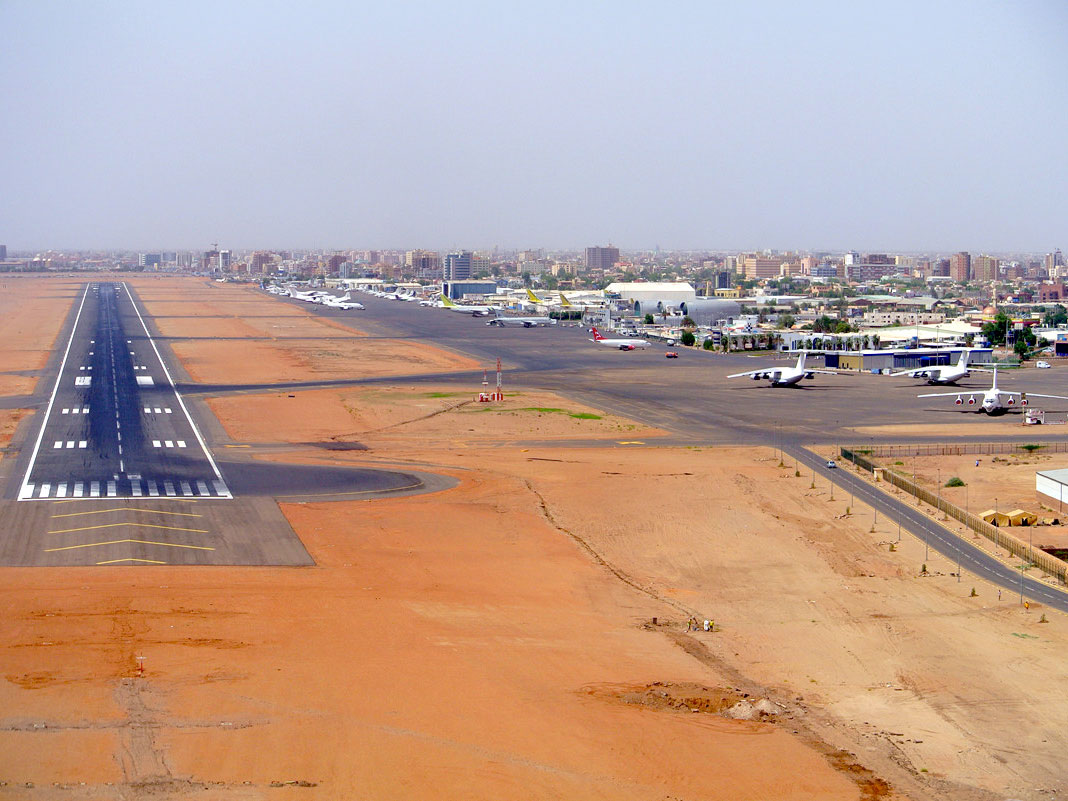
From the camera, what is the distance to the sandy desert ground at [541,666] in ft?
77.8

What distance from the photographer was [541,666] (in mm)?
30359

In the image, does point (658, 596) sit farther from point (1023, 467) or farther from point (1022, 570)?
point (1023, 467)

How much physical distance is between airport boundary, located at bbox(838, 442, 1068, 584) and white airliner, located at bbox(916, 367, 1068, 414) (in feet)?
76.7

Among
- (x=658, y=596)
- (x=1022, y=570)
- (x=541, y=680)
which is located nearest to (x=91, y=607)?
(x=541, y=680)

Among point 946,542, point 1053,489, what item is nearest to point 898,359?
point 1053,489

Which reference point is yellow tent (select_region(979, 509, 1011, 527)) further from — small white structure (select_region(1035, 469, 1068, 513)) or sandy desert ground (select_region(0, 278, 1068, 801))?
sandy desert ground (select_region(0, 278, 1068, 801))

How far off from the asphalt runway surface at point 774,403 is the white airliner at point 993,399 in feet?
2.84

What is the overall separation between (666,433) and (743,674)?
43.5 meters

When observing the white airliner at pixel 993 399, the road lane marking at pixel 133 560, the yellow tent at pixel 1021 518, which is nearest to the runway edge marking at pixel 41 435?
the road lane marking at pixel 133 560

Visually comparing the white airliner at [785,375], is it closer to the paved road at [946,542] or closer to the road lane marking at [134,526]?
the paved road at [946,542]

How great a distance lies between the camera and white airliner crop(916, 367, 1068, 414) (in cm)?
8250

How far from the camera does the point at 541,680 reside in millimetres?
29266

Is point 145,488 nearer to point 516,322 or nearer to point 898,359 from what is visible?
point 898,359

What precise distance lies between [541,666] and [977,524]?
1000 inches
